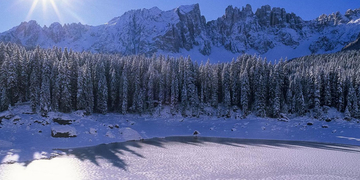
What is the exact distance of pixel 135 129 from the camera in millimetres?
55188

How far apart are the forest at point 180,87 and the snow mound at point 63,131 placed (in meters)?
14.3

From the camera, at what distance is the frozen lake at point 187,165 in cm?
2275

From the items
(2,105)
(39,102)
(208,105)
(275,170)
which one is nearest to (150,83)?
(208,105)

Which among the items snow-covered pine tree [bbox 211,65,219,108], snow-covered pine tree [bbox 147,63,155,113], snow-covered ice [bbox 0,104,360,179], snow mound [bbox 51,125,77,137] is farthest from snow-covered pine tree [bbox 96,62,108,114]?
snow-covered pine tree [bbox 211,65,219,108]

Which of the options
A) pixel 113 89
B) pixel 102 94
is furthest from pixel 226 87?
pixel 102 94

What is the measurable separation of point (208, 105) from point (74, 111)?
36271 mm

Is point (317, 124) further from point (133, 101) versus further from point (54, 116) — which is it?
point (54, 116)

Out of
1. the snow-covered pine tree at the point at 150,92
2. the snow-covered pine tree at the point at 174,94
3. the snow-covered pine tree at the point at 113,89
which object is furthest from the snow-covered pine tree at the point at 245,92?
the snow-covered pine tree at the point at 113,89

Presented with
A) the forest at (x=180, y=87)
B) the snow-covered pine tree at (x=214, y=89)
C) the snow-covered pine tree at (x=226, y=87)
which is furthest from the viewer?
the snow-covered pine tree at (x=214, y=89)

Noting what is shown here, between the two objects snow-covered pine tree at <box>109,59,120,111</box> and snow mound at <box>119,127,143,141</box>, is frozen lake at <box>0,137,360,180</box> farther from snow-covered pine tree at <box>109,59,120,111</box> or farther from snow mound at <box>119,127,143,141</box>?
snow-covered pine tree at <box>109,59,120,111</box>

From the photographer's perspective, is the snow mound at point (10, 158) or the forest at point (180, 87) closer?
the snow mound at point (10, 158)

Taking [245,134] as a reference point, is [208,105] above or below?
above

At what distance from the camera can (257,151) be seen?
35.5 meters

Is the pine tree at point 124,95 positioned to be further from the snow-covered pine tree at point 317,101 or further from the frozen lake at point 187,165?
the snow-covered pine tree at point 317,101
